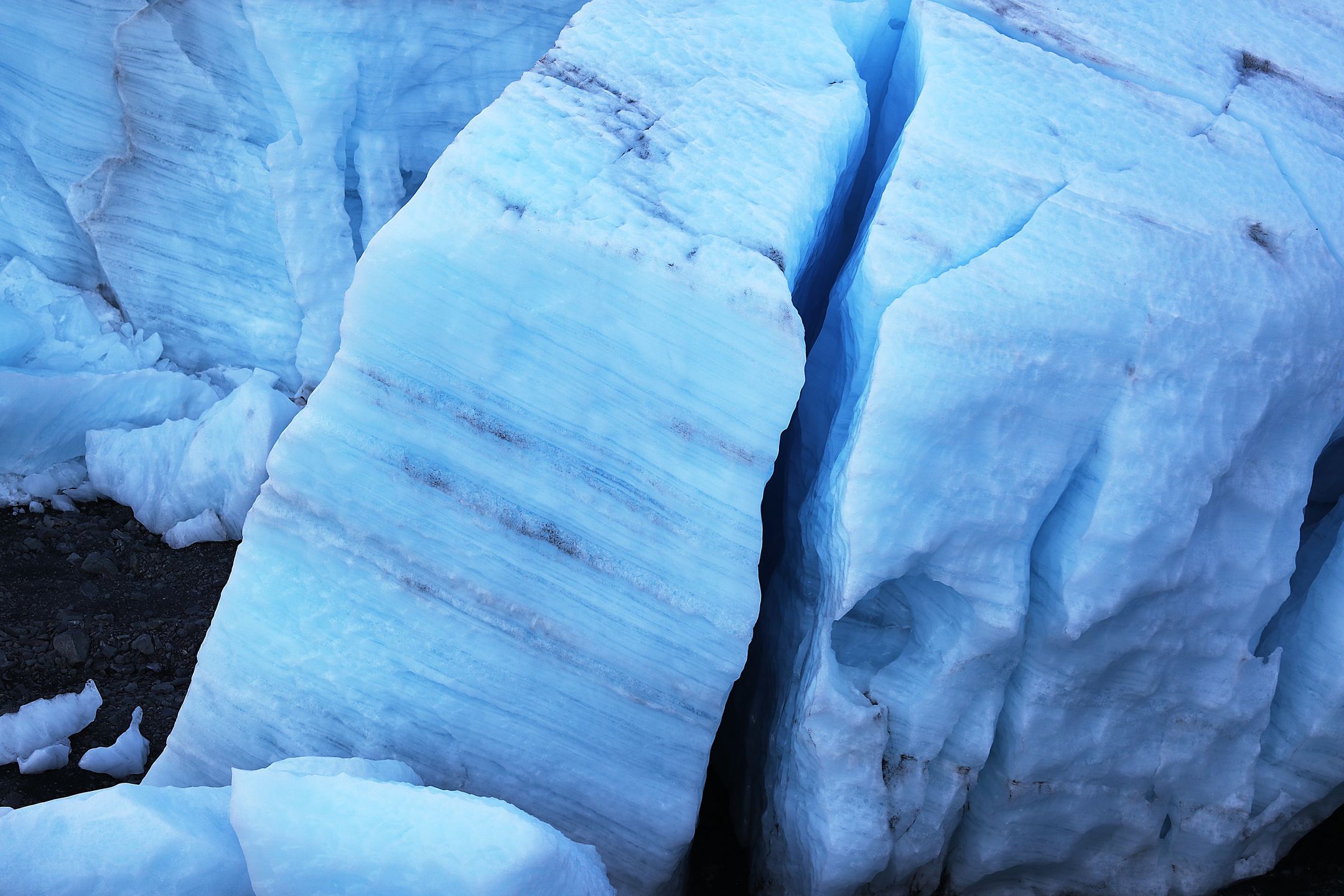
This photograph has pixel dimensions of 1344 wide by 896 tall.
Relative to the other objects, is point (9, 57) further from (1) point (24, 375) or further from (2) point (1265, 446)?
(2) point (1265, 446)

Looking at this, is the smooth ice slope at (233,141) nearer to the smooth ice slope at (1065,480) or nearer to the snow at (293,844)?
the smooth ice slope at (1065,480)

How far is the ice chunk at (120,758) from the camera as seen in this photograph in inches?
115

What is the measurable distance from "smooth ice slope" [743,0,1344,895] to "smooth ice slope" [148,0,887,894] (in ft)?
0.92

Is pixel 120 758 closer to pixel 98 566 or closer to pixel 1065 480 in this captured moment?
pixel 98 566

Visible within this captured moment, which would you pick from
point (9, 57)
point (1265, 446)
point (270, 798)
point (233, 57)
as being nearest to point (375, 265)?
point (270, 798)

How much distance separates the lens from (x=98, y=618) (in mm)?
3359

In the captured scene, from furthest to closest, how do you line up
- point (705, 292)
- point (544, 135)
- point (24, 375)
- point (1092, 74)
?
point (24, 375)
point (1092, 74)
point (544, 135)
point (705, 292)

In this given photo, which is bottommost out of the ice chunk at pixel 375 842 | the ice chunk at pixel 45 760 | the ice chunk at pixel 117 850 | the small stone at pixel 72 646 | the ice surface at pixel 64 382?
the small stone at pixel 72 646

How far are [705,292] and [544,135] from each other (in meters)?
0.53

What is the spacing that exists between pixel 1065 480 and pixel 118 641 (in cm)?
268

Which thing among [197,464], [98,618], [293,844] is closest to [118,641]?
[98,618]

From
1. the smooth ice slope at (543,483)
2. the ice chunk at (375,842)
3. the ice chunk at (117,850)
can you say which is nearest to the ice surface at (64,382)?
the smooth ice slope at (543,483)

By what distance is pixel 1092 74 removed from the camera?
108 inches

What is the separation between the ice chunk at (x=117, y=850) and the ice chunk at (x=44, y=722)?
1.00 m
